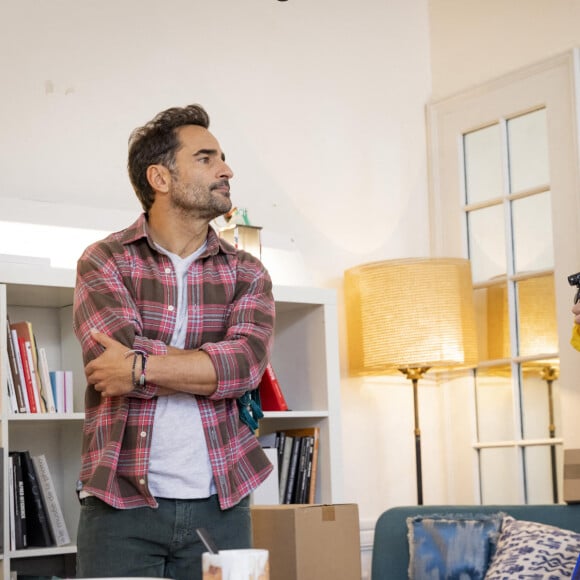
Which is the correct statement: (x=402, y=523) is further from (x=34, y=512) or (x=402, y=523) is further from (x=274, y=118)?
(x=274, y=118)

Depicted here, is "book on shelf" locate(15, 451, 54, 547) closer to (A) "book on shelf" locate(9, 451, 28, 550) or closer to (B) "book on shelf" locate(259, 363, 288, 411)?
(A) "book on shelf" locate(9, 451, 28, 550)

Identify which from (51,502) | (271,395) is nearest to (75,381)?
(51,502)

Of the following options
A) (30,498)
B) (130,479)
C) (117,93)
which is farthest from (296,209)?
(130,479)

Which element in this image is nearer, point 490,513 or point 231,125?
point 490,513

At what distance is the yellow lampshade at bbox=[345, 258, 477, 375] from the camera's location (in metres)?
3.72

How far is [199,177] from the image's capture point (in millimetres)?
2365

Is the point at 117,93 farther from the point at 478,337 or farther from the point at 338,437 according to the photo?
the point at 478,337

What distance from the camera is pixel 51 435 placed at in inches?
124

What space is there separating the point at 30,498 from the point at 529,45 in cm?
252

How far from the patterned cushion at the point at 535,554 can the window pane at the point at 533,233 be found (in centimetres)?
142

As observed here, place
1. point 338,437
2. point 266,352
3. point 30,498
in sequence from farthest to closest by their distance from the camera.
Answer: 1. point 338,437
2. point 30,498
3. point 266,352

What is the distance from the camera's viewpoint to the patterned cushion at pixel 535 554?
8.50 ft

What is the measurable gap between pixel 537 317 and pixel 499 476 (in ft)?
2.07

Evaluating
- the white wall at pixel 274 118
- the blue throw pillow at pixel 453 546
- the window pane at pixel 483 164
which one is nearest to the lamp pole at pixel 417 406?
the white wall at pixel 274 118
